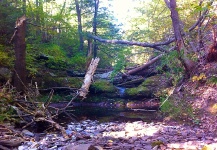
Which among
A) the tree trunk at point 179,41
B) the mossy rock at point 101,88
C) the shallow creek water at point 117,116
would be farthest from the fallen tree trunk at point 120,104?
the tree trunk at point 179,41

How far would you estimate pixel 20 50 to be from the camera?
26.8ft

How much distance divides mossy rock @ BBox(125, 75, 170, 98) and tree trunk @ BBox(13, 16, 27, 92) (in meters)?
6.71

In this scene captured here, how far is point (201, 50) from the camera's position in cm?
991

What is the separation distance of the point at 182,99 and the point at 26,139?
6.00 m

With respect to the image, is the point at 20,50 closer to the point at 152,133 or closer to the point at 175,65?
the point at 152,133

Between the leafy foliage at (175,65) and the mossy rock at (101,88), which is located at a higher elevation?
the leafy foliage at (175,65)

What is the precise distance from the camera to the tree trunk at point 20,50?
797cm

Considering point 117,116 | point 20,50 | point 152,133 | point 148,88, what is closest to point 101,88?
point 148,88

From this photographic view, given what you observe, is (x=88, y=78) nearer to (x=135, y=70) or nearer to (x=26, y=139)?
(x=135, y=70)

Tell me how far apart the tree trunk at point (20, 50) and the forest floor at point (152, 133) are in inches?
99.1

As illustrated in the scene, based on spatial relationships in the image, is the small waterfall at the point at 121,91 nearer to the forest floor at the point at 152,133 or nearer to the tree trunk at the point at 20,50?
the forest floor at the point at 152,133

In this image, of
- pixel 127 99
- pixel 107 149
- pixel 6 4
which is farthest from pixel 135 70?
pixel 107 149

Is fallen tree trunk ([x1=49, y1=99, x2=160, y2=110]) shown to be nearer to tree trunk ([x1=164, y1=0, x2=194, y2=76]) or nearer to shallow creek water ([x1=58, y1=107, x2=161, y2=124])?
shallow creek water ([x1=58, y1=107, x2=161, y2=124])

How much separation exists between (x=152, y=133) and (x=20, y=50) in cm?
532
